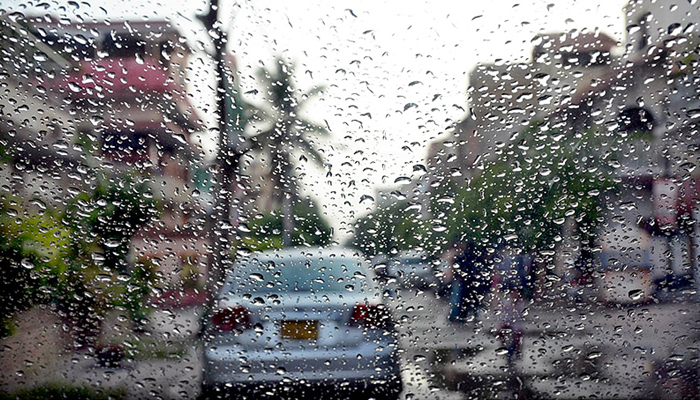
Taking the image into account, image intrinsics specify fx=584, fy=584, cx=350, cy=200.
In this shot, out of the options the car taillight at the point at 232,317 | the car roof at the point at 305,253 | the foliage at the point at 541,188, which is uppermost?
the foliage at the point at 541,188

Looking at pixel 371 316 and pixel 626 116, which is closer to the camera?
pixel 626 116

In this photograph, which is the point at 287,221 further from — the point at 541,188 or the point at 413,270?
the point at 541,188

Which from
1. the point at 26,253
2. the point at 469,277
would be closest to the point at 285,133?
the point at 469,277

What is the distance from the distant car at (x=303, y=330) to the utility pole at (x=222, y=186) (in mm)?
57

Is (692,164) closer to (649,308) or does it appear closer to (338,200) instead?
(649,308)

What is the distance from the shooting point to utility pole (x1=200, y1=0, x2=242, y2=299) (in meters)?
2.15

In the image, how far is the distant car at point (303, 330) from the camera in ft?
7.30

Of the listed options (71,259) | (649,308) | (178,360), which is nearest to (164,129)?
(71,259)

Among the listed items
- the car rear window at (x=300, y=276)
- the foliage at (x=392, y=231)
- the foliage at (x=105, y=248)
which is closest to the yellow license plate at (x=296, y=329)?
the car rear window at (x=300, y=276)

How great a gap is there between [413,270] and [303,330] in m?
0.48

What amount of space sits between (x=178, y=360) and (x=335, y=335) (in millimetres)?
617

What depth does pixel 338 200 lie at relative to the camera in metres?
2.19

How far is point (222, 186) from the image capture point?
7.30 ft

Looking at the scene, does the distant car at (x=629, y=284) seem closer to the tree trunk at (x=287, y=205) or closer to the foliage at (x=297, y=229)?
the foliage at (x=297, y=229)
